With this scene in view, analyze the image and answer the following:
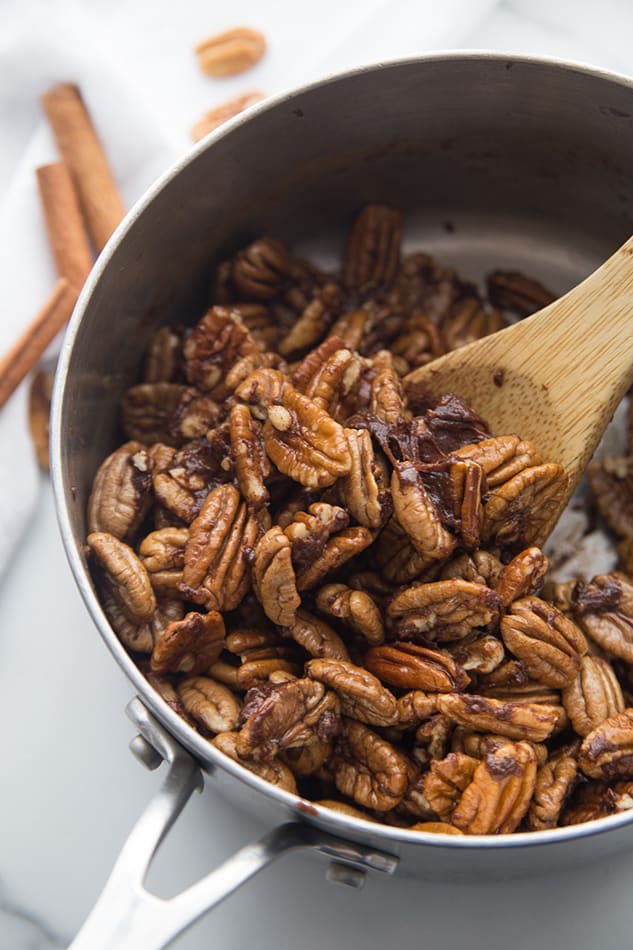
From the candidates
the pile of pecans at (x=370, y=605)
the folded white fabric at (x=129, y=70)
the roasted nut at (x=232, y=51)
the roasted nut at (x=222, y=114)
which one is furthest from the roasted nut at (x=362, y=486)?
the roasted nut at (x=232, y=51)

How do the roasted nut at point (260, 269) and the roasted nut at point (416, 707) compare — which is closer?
the roasted nut at point (416, 707)

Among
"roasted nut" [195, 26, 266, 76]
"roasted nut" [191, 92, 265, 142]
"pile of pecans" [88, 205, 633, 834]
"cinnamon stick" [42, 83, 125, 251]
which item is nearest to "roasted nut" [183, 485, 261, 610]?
"pile of pecans" [88, 205, 633, 834]

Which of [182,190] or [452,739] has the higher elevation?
[182,190]

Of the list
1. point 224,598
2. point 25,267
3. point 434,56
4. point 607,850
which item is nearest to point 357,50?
point 434,56

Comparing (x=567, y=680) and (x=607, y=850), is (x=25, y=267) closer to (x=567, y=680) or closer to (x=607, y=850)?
(x=567, y=680)

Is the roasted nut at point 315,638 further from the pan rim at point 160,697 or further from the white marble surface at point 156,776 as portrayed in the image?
the white marble surface at point 156,776

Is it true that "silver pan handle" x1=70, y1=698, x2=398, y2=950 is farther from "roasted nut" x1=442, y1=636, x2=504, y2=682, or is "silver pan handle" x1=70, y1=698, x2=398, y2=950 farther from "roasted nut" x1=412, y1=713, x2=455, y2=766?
"roasted nut" x1=442, y1=636, x2=504, y2=682
